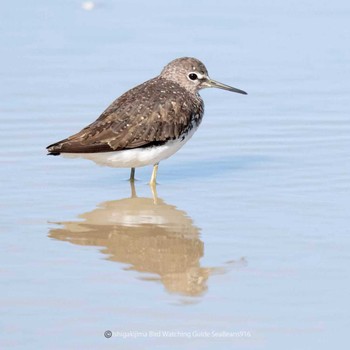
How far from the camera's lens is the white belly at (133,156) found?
10094 mm

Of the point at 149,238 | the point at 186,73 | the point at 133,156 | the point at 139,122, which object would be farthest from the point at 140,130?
the point at 149,238

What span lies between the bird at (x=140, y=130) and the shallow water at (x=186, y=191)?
32 cm

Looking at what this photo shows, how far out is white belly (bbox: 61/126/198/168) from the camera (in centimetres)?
1009

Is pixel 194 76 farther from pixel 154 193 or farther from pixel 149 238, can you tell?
pixel 149 238

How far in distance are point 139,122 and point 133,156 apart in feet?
1.05

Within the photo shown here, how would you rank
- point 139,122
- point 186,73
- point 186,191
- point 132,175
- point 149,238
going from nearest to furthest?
1. point 149,238
2. point 186,191
3. point 139,122
4. point 132,175
5. point 186,73

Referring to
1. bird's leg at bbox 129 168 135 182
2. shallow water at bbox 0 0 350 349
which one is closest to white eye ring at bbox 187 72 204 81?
shallow water at bbox 0 0 350 349

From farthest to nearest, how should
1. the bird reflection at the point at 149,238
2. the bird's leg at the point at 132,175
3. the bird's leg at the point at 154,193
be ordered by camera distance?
the bird's leg at the point at 132,175
the bird's leg at the point at 154,193
the bird reflection at the point at 149,238

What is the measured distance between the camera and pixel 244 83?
13047mm

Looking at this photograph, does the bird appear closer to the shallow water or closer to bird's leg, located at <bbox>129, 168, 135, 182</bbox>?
bird's leg, located at <bbox>129, 168, 135, 182</bbox>

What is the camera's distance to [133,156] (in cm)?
1023

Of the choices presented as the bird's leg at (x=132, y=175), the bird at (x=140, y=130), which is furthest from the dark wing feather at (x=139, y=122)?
the bird's leg at (x=132, y=175)

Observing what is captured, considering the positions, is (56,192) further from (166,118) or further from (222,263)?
(222,263)

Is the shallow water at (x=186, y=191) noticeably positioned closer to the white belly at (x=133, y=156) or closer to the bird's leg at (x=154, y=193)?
the bird's leg at (x=154, y=193)
